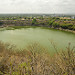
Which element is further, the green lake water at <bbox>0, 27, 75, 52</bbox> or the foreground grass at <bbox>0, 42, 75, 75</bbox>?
the green lake water at <bbox>0, 27, 75, 52</bbox>

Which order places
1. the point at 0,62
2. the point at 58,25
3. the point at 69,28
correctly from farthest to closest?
the point at 58,25 < the point at 69,28 < the point at 0,62

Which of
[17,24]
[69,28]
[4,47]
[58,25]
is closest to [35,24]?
[17,24]

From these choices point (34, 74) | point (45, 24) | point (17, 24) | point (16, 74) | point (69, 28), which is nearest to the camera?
point (34, 74)

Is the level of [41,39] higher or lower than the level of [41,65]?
lower

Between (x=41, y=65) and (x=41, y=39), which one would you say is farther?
(x=41, y=39)

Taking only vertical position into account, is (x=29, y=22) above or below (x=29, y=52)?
above

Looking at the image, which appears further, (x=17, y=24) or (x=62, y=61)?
(x=17, y=24)

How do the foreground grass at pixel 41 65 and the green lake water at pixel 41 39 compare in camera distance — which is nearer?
the foreground grass at pixel 41 65

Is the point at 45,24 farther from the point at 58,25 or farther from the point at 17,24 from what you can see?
the point at 17,24

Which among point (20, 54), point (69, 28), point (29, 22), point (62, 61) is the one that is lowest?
point (20, 54)

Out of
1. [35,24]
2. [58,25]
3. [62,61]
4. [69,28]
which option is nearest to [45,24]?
[35,24]
